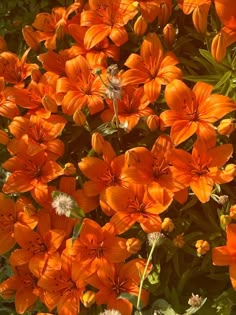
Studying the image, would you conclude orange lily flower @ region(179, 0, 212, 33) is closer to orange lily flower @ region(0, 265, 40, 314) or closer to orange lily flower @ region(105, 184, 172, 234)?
orange lily flower @ region(105, 184, 172, 234)

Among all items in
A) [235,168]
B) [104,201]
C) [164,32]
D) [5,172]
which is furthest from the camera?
[5,172]

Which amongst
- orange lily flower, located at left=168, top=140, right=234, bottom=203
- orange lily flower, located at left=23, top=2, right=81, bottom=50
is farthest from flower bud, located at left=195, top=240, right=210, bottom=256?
orange lily flower, located at left=23, top=2, right=81, bottom=50

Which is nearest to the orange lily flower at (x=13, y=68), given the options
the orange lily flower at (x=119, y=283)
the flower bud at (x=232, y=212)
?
the orange lily flower at (x=119, y=283)

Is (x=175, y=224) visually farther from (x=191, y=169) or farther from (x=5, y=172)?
(x=5, y=172)

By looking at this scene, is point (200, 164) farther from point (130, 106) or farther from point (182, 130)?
point (130, 106)

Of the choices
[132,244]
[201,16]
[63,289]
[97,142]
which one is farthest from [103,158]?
[201,16]

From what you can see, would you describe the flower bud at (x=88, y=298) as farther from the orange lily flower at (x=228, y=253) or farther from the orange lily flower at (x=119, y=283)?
the orange lily flower at (x=228, y=253)

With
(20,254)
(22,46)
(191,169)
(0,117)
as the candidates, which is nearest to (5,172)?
(0,117)
